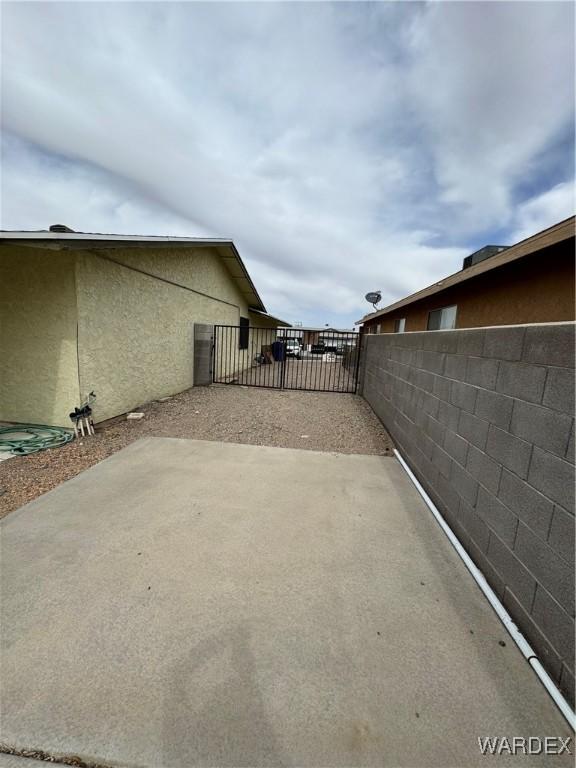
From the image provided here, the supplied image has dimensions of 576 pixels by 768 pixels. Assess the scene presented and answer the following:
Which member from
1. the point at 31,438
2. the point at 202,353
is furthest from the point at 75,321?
the point at 202,353

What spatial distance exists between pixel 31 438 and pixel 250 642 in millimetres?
4585

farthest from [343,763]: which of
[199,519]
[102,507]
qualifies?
[102,507]

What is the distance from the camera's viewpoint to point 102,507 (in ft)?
9.44

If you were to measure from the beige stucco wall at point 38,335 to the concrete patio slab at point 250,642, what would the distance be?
8.36 ft

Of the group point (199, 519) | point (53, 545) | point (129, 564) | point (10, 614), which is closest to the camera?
point (10, 614)

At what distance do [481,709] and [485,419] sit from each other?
1598 mm

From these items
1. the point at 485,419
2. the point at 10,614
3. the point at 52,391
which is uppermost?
the point at 485,419

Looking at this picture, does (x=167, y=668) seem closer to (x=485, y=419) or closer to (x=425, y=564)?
(x=425, y=564)

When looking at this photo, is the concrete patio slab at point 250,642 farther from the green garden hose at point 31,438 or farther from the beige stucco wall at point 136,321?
the beige stucco wall at point 136,321

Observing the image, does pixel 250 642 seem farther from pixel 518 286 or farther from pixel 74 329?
pixel 518 286

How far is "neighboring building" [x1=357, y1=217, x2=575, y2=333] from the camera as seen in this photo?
144 inches

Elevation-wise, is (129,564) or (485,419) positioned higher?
(485,419)

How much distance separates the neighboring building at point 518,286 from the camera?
365cm

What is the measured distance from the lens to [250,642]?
165 cm
